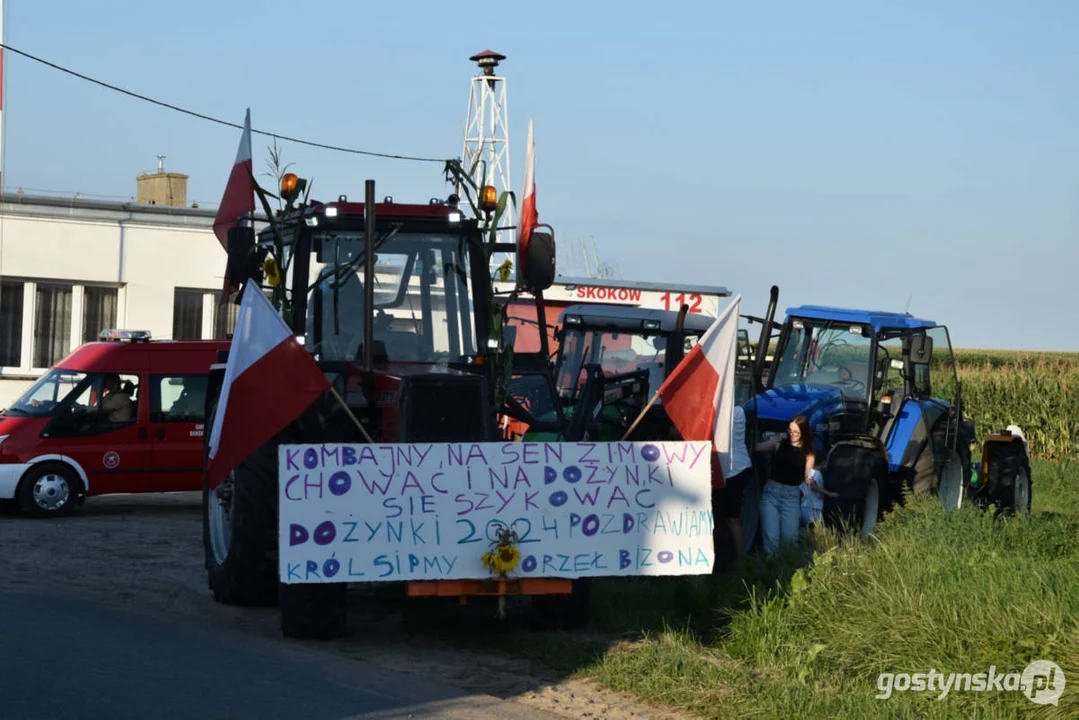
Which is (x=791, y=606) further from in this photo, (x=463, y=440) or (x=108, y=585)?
(x=108, y=585)

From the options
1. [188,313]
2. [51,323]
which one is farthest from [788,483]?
[51,323]

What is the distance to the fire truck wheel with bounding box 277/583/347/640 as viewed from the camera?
8.25m

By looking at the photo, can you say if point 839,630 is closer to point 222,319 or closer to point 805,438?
point 805,438

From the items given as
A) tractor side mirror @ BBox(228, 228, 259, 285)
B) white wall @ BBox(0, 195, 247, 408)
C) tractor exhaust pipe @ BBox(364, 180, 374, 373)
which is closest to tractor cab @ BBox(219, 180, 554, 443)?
tractor side mirror @ BBox(228, 228, 259, 285)

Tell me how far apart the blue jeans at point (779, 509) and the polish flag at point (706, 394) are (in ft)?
10.8

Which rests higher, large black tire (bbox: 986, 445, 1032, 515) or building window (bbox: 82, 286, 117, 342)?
building window (bbox: 82, 286, 117, 342)

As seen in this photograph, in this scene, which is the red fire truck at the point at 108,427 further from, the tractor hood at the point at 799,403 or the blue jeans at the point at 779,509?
the blue jeans at the point at 779,509

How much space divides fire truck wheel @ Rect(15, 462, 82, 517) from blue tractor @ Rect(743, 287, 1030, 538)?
7.72m

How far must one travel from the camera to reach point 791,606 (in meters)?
8.42

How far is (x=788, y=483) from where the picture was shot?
1202 cm

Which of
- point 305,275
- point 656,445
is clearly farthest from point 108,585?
point 656,445

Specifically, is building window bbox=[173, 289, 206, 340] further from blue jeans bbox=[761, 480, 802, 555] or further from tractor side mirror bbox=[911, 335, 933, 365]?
blue jeans bbox=[761, 480, 802, 555]

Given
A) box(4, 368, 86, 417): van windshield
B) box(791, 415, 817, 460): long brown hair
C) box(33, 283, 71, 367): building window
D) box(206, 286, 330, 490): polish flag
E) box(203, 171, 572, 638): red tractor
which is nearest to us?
box(206, 286, 330, 490): polish flag

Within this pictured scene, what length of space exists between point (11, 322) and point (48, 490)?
1137cm
